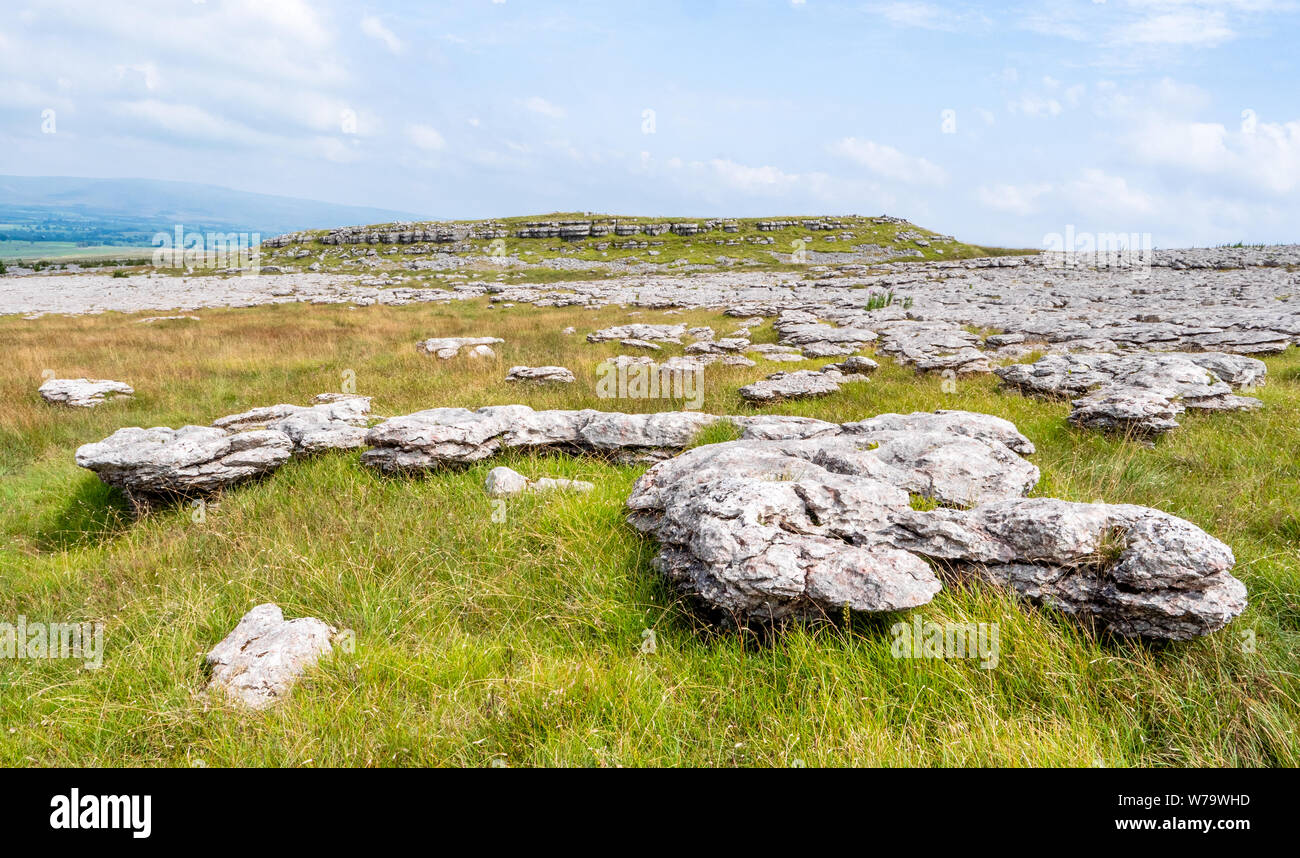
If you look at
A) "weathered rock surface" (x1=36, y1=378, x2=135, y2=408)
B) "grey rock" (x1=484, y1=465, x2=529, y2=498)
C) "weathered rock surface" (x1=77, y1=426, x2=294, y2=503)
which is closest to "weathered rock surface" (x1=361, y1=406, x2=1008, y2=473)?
"grey rock" (x1=484, y1=465, x2=529, y2=498)

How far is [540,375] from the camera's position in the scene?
49.7 ft

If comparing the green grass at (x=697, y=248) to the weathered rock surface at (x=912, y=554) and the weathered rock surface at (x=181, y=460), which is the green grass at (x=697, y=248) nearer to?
the weathered rock surface at (x=181, y=460)

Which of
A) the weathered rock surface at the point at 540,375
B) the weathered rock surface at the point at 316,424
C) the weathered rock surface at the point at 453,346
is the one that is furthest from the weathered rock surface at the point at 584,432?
the weathered rock surface at the point at 453,346

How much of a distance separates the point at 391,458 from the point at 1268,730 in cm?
864

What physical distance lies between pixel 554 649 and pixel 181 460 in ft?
20.5

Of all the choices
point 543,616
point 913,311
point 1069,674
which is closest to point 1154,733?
point 1069,674

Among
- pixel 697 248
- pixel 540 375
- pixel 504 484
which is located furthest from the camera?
pixel 697 248

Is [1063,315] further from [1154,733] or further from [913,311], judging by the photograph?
[1154,733]

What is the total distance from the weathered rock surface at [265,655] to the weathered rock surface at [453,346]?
15335 mm

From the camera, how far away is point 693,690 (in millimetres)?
3629

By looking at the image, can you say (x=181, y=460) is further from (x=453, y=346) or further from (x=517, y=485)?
(x=453, y=346)

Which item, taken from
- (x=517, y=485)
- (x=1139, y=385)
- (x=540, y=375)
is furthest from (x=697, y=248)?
(x=517, y=485)

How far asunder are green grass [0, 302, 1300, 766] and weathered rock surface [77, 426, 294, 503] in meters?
0.34

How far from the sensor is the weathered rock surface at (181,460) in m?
7.11
